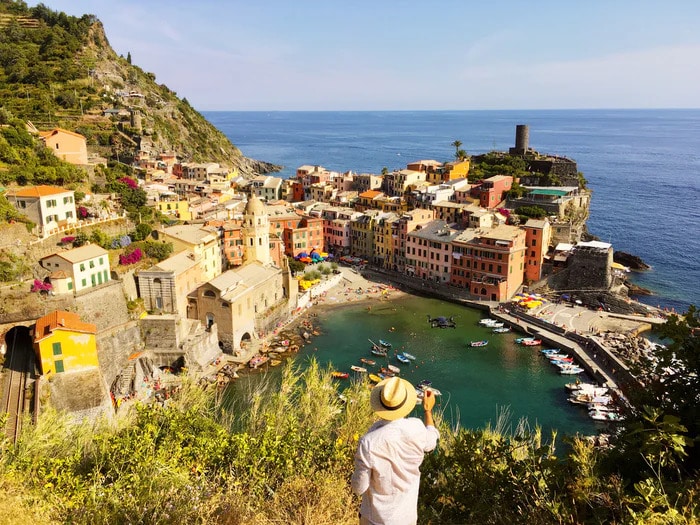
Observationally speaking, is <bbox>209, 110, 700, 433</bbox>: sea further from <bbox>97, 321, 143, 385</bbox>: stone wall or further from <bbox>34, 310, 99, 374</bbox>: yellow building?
<bbox>34, 310, 99, 374</bbox>: yellow building

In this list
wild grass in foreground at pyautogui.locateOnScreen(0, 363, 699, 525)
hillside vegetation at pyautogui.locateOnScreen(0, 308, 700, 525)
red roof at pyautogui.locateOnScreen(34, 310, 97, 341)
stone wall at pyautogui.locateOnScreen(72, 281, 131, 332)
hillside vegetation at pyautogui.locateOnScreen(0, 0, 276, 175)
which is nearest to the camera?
hillside vegetation at pyautogui.locateOnScreen(0, 308, 700, 525)

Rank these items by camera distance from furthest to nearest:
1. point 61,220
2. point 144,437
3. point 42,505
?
1. point 61,220
2. point 144,437
3. point 42,505

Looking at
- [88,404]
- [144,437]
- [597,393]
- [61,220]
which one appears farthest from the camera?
[61,220]

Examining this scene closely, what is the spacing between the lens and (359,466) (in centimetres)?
475

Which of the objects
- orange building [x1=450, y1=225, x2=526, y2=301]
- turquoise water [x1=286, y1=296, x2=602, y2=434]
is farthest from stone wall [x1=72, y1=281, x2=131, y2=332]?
orange building [x1=450, y1=225, x2=526, y2=301]

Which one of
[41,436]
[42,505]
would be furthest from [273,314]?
[42,505]

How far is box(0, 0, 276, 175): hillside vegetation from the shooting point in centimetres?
5628

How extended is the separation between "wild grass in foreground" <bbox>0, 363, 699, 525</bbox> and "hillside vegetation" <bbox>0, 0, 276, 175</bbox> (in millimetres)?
41506

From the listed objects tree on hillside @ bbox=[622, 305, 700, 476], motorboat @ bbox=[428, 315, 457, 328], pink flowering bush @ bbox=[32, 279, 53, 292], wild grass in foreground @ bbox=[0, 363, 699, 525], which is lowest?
motorboat @ bbox=[428, 315, 457, 328]

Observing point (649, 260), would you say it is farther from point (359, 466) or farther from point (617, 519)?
point (359, 466)

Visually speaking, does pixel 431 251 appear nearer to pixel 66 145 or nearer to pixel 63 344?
pixel 63 344

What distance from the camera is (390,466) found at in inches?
190

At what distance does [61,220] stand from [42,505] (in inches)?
1007

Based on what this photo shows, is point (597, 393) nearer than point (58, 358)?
No
